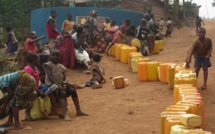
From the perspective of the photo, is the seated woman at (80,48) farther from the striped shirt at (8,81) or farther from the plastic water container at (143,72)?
the striped shirt at (8,81)

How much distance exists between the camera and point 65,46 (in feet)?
42.7

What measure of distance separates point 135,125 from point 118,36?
32.4ft

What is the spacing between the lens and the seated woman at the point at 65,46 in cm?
1299

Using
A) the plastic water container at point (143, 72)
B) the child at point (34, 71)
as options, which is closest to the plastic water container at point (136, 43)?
the plastic water container at point (143, 72)

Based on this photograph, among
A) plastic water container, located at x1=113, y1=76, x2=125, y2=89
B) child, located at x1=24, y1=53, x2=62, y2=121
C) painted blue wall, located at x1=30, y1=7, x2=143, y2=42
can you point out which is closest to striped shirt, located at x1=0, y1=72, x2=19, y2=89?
child, located at x1=24, y1=53, x2=62, y2=121

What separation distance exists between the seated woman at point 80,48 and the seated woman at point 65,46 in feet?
0.63

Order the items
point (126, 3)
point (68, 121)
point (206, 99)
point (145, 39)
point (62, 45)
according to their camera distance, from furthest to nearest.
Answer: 1. point (126, 3)
2. point (145, 39)
3. point (62, 45)
4. point (206, 99)
5. point (68, 121)

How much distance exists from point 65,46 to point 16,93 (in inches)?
252

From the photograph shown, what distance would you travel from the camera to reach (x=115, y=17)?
22078 mm

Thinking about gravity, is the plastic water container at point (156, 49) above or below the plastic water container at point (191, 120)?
below

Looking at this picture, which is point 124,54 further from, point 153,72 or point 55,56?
point 55,56

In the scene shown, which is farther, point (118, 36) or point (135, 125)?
point (118, 36)

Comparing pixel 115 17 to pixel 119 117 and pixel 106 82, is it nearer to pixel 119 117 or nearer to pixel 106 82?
pixel 106 82

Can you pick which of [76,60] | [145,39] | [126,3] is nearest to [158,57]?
[145,39]
